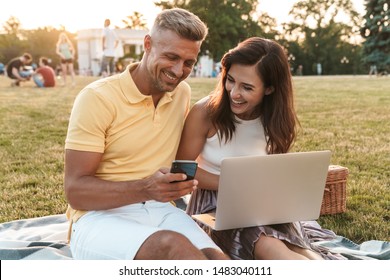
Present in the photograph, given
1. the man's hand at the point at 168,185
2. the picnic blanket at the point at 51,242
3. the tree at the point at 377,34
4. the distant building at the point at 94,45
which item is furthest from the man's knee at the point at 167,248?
the distant building at the point at 94,45

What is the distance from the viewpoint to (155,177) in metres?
2.03

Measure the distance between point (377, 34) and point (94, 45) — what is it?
1917 cm

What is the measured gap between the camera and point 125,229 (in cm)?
207

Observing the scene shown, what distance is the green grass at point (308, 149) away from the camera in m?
3.44

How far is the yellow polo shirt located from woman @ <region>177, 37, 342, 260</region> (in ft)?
0.57

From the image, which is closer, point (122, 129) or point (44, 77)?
point (122, 129)

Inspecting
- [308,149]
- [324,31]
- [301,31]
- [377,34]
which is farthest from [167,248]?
[324,31]

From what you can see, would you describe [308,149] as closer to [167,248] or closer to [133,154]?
[133,154]

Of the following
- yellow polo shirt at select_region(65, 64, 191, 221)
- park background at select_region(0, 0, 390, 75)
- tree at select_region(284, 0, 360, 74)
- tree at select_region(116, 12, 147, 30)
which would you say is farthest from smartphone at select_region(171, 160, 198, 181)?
tree at select_region(116, 12, 147, 30)

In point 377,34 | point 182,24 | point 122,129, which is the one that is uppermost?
point 377,34

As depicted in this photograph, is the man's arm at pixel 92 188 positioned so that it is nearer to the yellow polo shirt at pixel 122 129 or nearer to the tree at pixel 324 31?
the yellow polo shirt at pixel 122 129

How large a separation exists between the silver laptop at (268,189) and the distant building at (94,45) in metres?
30.8

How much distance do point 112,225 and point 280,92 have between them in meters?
1.13

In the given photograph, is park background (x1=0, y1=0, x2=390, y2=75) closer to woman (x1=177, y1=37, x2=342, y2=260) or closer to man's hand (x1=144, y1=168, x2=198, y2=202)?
woman (x1=177, y1=37, x2=342, y2=260)
